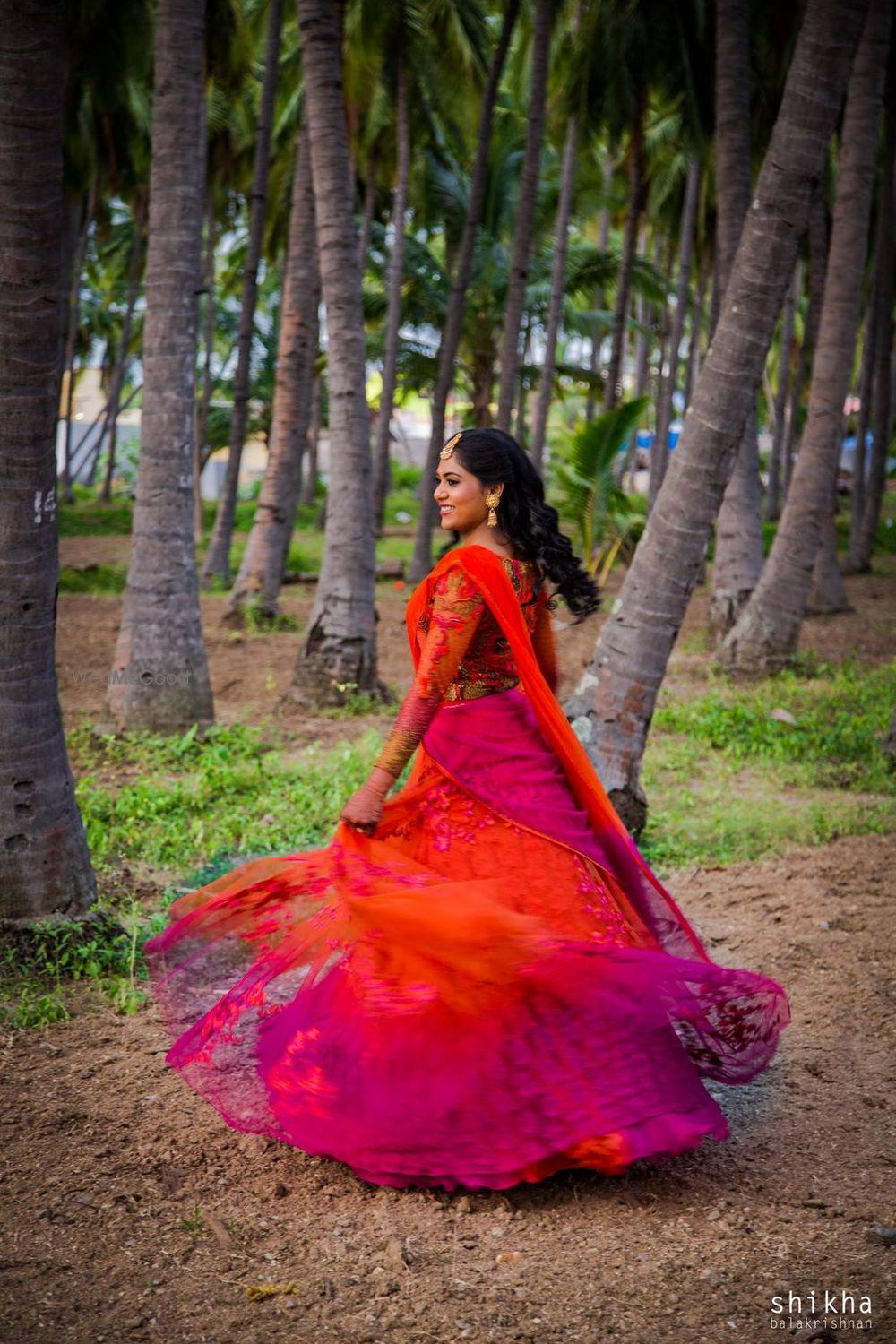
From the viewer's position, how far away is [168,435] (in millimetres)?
7215

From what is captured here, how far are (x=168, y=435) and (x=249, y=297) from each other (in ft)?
24.8

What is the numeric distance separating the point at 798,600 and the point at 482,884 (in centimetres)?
746

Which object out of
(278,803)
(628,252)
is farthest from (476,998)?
(628,252)

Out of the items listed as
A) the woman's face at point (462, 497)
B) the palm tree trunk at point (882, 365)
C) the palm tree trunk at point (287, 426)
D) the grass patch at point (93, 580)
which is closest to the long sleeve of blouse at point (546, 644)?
the woman's face at point (462, 497)

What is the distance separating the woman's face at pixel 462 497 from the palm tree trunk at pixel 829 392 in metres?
7.00

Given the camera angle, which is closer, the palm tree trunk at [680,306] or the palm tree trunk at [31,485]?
the palm tree trunk at [31,485]

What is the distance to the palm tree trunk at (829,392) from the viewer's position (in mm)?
9805

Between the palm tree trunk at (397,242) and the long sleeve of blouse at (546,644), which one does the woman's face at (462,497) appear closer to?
the long sleeve of blouse at (546,644)

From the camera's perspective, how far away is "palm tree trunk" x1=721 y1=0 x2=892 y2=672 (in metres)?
9.80

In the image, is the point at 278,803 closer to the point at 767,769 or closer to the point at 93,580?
the point at 767,769

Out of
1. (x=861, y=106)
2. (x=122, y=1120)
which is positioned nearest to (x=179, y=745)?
(x=122, y=1120)

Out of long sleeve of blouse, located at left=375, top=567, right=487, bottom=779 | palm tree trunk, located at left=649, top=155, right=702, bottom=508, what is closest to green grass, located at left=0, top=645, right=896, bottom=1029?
long sleeve of blouse, located at left=375, top=567, right=487, bottom=779

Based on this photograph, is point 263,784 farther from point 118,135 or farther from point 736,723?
point 118,135

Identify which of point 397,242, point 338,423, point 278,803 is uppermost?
point 397,242
